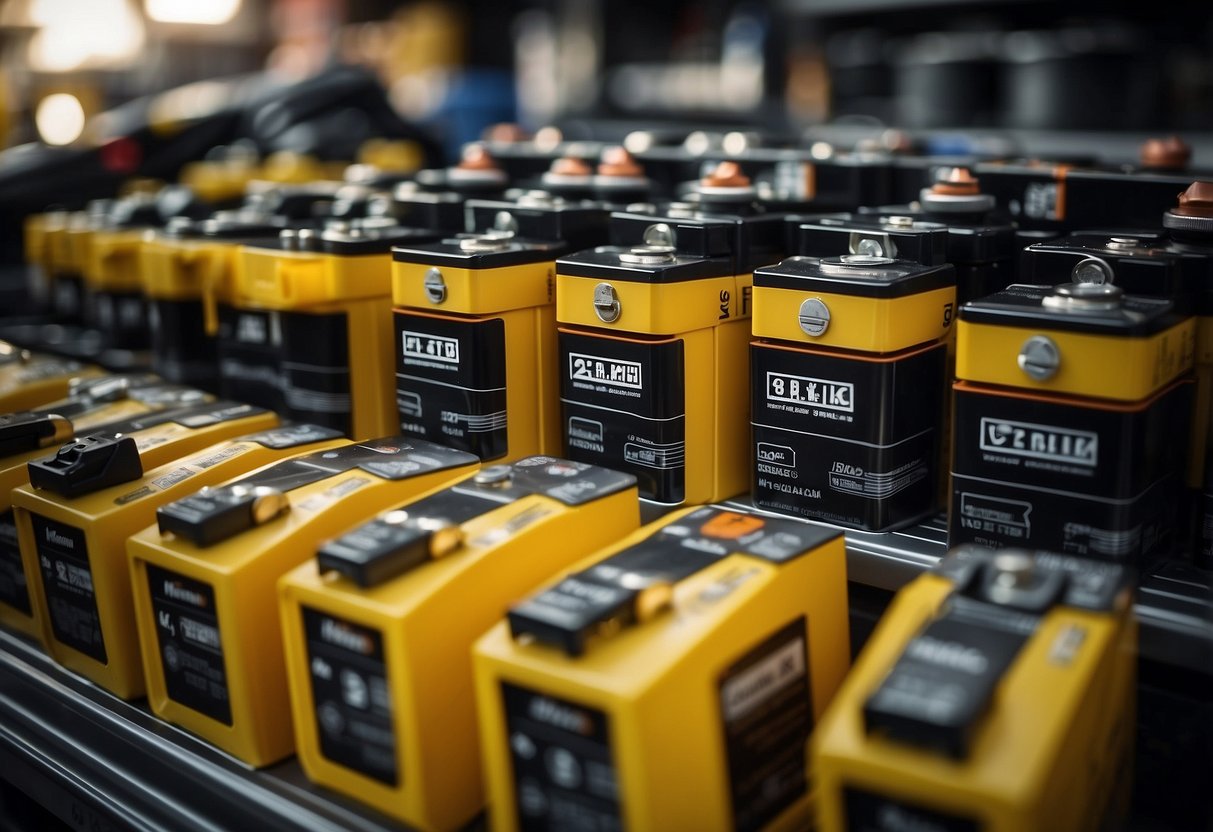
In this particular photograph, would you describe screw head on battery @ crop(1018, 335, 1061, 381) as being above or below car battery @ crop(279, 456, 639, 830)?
above

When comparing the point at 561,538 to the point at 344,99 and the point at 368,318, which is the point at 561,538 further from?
the point at 344,99

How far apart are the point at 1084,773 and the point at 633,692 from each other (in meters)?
0.29

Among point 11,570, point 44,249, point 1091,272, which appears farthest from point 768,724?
point 44,249

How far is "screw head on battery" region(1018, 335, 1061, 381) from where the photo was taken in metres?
0.90

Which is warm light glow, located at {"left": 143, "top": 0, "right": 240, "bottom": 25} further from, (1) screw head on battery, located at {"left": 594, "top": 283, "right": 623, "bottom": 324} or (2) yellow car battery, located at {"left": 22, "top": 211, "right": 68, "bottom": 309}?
(1) screw head on battery, located at {"left": 594, "top": 283, "right": 623, "bottom": 324}

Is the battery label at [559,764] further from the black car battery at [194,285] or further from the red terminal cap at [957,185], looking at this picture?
the black car battery at [194,285]

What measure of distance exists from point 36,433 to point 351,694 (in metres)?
0.61

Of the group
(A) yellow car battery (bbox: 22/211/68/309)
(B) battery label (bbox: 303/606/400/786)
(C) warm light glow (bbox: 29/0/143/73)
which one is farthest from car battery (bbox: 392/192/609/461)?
(C) warm light glow (bbox: 29/0/143/73)

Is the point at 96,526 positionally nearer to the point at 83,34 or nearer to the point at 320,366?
the point at 320,366

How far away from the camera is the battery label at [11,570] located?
1.28 m

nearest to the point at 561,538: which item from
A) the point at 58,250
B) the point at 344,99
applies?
the point at 58,250

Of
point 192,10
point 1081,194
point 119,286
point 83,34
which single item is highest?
point 192,10

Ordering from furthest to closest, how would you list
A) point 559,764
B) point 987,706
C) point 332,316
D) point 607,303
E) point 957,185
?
point 332,316 < point 957,185 < point 607,303 < point 559,764 < point 987,706

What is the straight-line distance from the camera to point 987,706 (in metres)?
0.69
